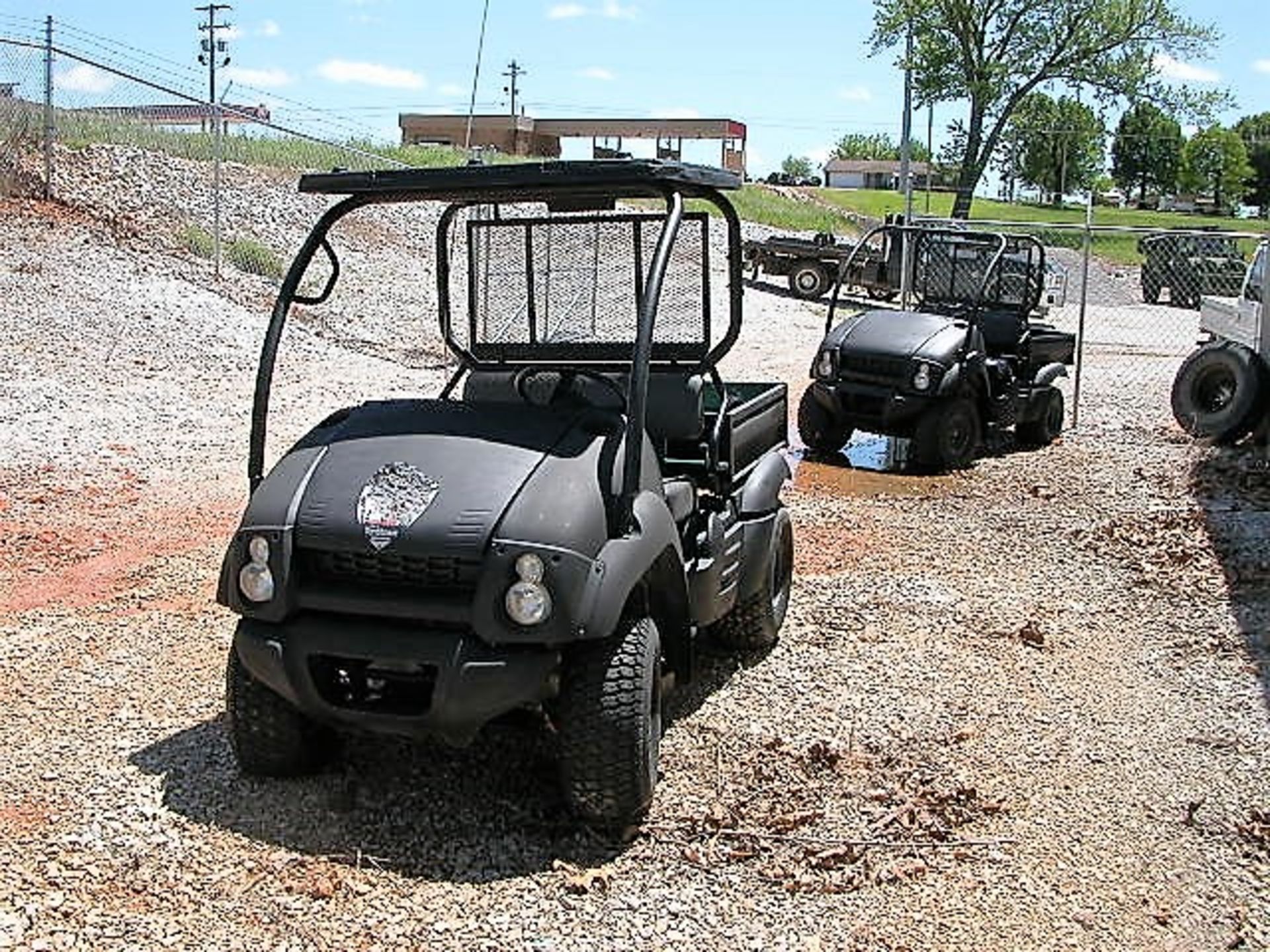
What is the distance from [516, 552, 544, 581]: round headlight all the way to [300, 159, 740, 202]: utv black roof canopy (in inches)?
47.6

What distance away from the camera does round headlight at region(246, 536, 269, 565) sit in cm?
430

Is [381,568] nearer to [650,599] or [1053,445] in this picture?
[650,599]

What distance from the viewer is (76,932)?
12.5 ft

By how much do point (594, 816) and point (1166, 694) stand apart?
9.19ft

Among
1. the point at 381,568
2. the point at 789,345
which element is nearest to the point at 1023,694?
the point at 381,568

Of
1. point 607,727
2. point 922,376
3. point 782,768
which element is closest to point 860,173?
point 922,376

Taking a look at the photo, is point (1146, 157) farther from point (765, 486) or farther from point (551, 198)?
point (551, 198)

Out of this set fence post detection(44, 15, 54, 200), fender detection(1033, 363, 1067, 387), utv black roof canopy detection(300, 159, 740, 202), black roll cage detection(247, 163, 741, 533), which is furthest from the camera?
fence post detection(44, 15, 54, 200)

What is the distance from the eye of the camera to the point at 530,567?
4.10 m

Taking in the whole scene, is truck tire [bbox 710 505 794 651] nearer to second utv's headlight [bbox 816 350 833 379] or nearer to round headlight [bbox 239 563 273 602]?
round headlight [bbox 239 563 273 602]

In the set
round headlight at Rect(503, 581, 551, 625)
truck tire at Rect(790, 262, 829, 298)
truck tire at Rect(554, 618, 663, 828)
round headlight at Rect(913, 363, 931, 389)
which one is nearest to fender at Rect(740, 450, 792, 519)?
truck tire at Rect(554, 618, 663, 828)

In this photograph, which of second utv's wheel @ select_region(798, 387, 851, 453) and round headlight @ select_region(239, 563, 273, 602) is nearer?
round headlight @ select_region(239, 563, 273, 602)

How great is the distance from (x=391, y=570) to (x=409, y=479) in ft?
0.89

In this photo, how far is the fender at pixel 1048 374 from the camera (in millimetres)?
12227
